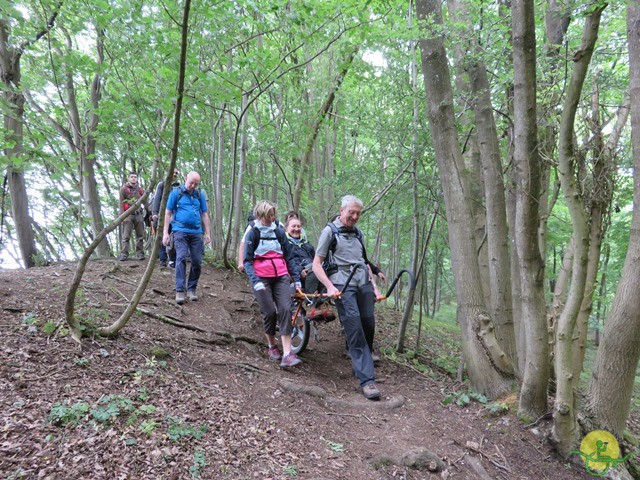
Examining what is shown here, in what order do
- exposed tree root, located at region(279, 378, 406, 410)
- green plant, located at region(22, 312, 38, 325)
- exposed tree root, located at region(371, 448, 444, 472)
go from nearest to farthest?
exposed tree root, located at region(371, 448, 444, 472), green plant, located at region(22, 312, 38, 325), exposed tree root, located at region(279, 378, 406, 410)

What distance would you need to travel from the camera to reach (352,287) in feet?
14.9

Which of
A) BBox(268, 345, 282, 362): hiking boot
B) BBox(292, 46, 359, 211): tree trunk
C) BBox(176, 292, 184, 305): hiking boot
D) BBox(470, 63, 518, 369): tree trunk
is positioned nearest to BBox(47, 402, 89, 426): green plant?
BBox(268, 345, 282, 362): hiking boot

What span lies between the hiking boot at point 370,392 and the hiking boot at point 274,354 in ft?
4.29

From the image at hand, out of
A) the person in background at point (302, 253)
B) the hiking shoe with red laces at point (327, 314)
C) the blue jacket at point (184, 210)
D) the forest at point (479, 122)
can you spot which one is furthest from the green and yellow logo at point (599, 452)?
the blue jacket at point (184, 210)

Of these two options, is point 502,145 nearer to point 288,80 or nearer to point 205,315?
point 288,80

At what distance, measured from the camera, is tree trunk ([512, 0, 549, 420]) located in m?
3.12

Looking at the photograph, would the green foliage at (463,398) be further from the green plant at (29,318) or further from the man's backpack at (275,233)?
the green plant at (29,318)

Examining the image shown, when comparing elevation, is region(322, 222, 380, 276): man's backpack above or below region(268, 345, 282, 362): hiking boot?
above

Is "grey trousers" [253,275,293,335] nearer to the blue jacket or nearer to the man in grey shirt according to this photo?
the man in grey shirt

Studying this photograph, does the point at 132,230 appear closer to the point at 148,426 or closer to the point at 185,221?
the point at 185,221

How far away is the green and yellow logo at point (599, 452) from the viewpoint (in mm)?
3213

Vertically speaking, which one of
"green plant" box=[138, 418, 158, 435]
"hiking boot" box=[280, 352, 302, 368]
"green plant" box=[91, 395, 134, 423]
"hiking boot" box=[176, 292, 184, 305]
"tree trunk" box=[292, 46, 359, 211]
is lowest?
"hiking boot" box=[280, 352, 302, 368]

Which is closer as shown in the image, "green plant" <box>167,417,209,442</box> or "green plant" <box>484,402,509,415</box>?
"green plant" <box>167,417,209,442</box>

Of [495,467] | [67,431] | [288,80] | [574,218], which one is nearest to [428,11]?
[574,218]
